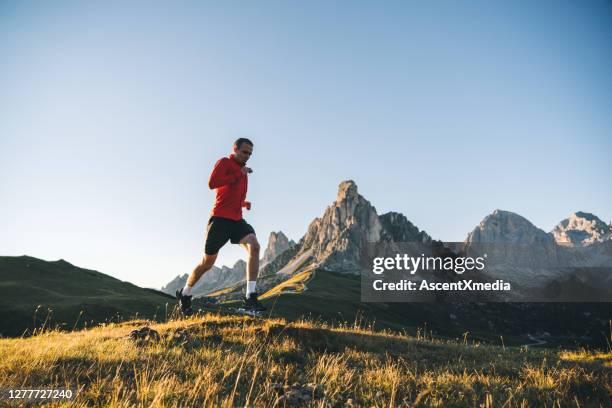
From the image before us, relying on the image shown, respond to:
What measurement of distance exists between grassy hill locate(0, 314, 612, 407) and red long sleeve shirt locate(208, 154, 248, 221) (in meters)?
3.11

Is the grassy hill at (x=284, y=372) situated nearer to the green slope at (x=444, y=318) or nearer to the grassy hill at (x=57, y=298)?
the grassy hill at (x=57, y=298)

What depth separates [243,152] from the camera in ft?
36.1

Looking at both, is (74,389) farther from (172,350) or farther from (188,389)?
(172,350)

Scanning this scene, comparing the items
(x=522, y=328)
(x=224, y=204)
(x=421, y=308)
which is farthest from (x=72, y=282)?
(x=522, y=328)

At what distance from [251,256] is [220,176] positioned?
2.31 metres

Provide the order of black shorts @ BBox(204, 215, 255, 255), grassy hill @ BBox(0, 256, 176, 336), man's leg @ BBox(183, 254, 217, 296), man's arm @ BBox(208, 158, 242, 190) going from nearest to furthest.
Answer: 1. man's arm @ BBox(208, 158, 242, 190)
2. black shorts @ BBox(204, 215, 255, 255)
3. man's leg @ BBox(183, 254, 217, 296)
4. grassy hill @ BBox(0, 256, 176, 336)

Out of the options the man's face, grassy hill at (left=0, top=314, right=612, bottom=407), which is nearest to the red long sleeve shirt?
the man's face

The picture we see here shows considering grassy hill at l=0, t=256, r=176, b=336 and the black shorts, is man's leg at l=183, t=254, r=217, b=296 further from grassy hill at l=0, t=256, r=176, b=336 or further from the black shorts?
grassy hill at l=0, t=256, r=176, b=336

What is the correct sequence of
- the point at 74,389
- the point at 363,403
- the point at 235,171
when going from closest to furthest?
the point at 74,389 → the point at 363,403 → the point at 235,171

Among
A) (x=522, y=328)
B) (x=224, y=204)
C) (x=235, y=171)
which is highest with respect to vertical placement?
(x=235, y=171)

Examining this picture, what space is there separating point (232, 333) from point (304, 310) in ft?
293

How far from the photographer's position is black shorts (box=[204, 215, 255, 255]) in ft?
34.6

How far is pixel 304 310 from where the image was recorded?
94.5 m

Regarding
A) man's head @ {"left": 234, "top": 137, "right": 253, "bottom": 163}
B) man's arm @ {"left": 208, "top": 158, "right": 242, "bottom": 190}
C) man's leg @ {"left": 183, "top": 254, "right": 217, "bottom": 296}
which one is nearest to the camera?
man's arm @ {"left": 208, "top": 158, "right": 242, "bottom": 190}
